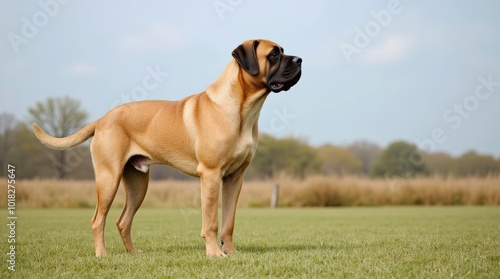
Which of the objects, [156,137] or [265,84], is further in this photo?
[156,137]

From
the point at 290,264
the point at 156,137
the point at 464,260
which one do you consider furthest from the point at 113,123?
the point at 464,260

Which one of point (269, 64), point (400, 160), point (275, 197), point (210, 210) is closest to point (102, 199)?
point (210, 210)

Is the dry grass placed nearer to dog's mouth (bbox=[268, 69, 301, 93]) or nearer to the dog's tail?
the dog's tail

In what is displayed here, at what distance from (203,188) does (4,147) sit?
33.9m

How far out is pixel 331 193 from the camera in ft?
77.8

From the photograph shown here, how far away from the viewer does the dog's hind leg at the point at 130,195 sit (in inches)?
234

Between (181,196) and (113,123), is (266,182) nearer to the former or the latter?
(181,196)


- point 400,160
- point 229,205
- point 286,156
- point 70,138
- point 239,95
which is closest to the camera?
point 239,95

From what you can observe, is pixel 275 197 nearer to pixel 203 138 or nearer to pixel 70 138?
pixel 70 138

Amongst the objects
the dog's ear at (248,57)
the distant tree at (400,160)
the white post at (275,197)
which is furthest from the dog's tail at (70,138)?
the distant tree at (400,160)

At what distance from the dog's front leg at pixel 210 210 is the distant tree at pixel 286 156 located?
3806cm

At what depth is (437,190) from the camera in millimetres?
24109

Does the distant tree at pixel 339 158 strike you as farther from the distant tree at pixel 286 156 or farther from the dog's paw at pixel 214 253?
the dog's paw at pixel 214 253

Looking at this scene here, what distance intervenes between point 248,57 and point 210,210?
156 centimetres
